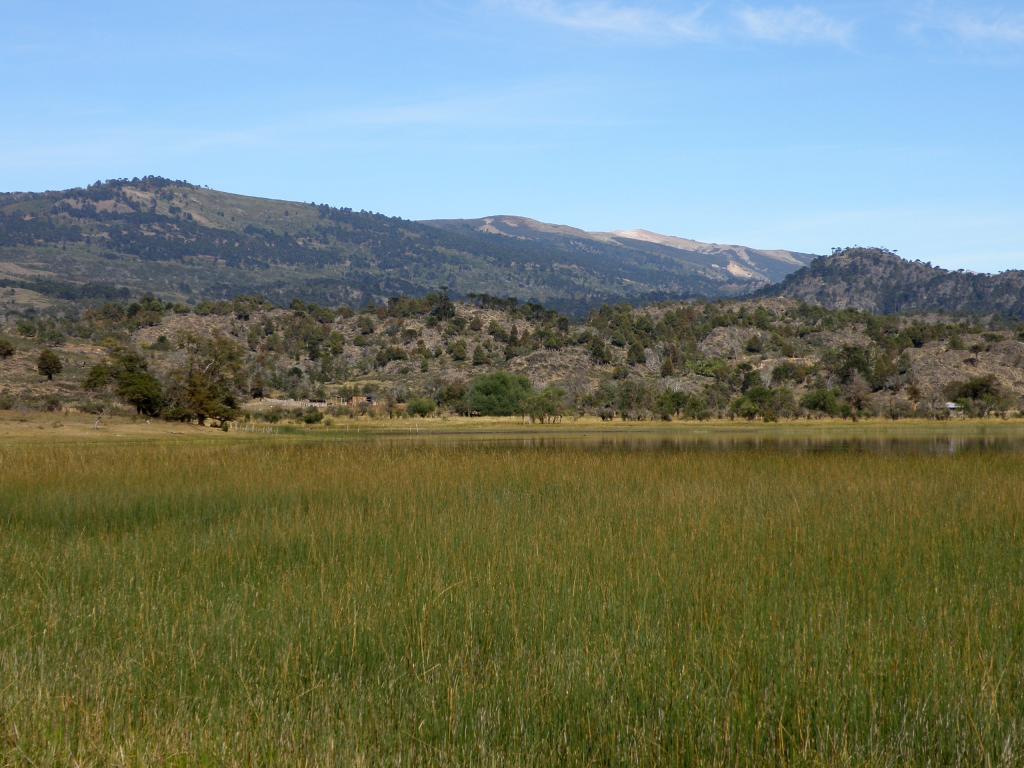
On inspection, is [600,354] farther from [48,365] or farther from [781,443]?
[781,443]

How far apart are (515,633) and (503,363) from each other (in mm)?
107501

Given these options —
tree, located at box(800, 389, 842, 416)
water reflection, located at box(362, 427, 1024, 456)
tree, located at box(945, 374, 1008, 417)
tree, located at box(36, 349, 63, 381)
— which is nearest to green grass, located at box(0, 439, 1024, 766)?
water reflection, located at box(362, 427, 1024, 456)

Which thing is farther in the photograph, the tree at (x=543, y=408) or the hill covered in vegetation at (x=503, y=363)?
the tree at (x=543, y=408)

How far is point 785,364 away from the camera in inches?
4400

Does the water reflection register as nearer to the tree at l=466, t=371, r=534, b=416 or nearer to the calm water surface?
the calm water surface

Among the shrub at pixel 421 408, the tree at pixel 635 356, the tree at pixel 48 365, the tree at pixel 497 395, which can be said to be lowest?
the shrub at pixel 421 408

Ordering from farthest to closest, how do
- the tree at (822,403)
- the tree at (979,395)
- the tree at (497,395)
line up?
the tree at (497,395), the tree at (822,403), the tree at (979,395)

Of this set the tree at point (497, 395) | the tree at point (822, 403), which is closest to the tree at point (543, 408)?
the tree at point (497, 395)

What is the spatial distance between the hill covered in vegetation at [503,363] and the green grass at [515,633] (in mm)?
50416

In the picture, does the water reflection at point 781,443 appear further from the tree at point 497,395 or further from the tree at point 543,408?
the tree at point 497,395

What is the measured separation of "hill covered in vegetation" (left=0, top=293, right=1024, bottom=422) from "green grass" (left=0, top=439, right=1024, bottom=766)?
165 ft

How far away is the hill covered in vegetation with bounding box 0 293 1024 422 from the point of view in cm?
7725

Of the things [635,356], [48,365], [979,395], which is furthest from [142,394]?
[979,395]

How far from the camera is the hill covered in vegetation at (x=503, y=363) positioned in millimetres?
77250
